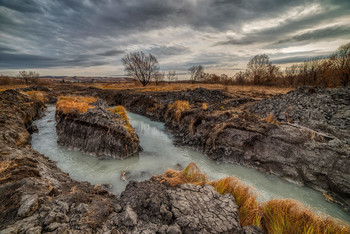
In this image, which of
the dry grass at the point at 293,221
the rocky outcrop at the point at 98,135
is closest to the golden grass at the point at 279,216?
the dry grass at the point at 293,221

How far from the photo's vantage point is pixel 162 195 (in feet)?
10.3

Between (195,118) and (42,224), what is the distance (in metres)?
8.66

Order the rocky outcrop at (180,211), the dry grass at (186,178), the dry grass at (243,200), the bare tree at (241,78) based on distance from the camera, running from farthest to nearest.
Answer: the bare tree at (241,78) → the dry grass at (186,178) → the dry grass at (243,200) → the rocky outcrop at (180,211)

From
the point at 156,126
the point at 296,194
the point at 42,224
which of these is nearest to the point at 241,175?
the point at 296,194

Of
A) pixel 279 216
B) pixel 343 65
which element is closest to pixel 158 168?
pixel 279 216

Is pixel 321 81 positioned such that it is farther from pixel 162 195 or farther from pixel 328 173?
pixel 162 195

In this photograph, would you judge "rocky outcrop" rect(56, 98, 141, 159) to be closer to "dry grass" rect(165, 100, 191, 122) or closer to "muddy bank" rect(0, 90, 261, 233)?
"muddy bank" rect(0, 90, 261, 233)

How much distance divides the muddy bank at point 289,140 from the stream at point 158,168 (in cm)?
45

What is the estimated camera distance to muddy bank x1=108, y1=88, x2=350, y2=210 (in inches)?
209

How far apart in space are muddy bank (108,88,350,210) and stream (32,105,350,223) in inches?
17.8

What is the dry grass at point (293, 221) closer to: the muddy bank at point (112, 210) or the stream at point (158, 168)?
the muddy bank at point (112, 210)

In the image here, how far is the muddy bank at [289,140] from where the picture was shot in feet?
17.4

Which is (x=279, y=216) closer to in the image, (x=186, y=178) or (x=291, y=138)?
(x=186, y=178)

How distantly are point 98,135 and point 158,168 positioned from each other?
11.4 feet
